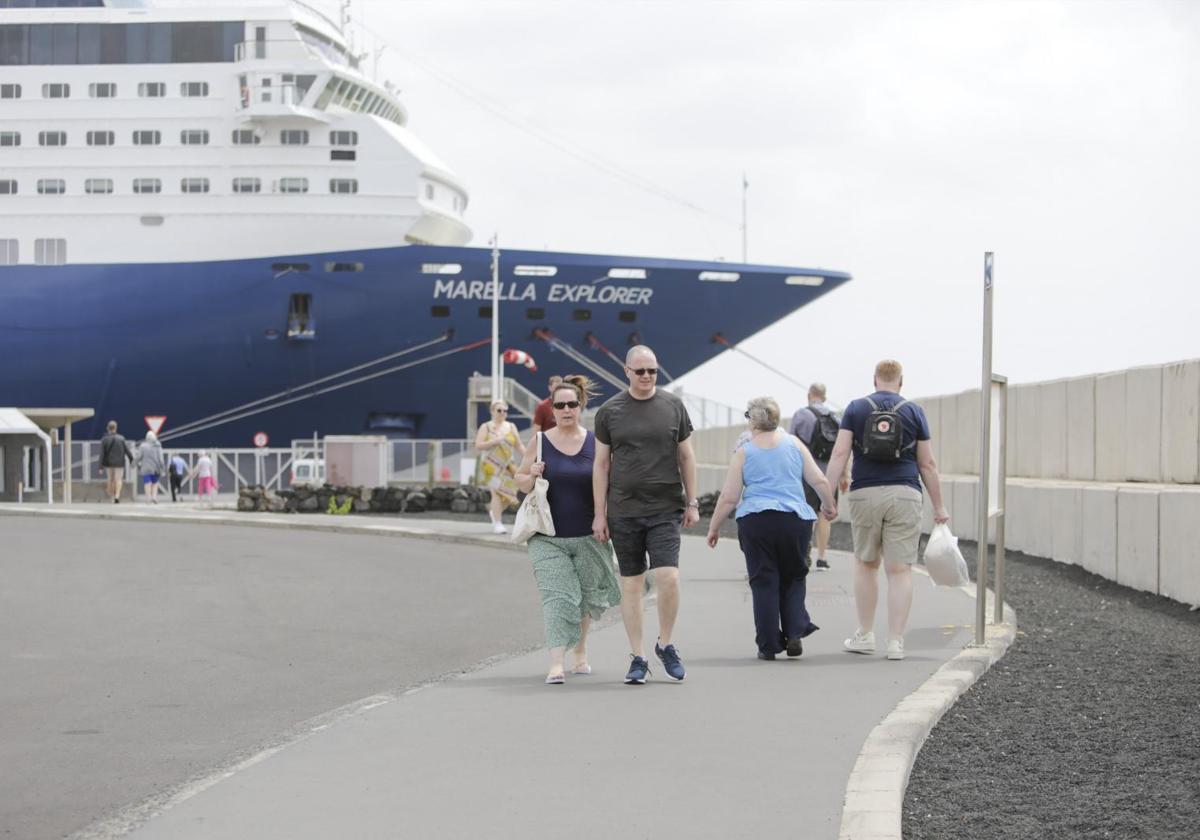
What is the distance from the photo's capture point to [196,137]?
153ft

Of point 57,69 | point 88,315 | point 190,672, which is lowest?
point 190,672

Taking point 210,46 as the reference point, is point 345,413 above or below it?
below

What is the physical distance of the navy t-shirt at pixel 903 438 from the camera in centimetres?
925

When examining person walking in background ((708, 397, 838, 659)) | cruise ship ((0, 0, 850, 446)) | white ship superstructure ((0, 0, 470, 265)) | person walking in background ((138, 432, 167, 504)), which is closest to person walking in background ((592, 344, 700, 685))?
person walking in background ((708, 397, 838, 659))

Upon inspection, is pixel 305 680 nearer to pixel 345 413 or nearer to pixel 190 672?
pixel 190 672

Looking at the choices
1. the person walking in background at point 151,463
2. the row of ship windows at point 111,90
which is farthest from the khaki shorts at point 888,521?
the row of ship windows at point 111,90

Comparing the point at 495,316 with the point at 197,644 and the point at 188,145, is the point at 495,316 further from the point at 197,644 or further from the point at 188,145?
the point at 197,644

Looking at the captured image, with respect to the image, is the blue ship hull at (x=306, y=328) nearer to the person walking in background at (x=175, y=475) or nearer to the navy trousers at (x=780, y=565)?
the person walking in background at (x=175, y=475)

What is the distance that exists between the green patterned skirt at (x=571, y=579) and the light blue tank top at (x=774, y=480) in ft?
2.89

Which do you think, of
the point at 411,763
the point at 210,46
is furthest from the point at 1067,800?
the point at 210,46

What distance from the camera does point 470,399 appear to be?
134ft

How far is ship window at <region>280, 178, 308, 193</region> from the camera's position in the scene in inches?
1833

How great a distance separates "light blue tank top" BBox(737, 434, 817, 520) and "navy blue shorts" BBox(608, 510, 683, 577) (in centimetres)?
75

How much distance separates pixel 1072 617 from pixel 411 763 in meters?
6.27
